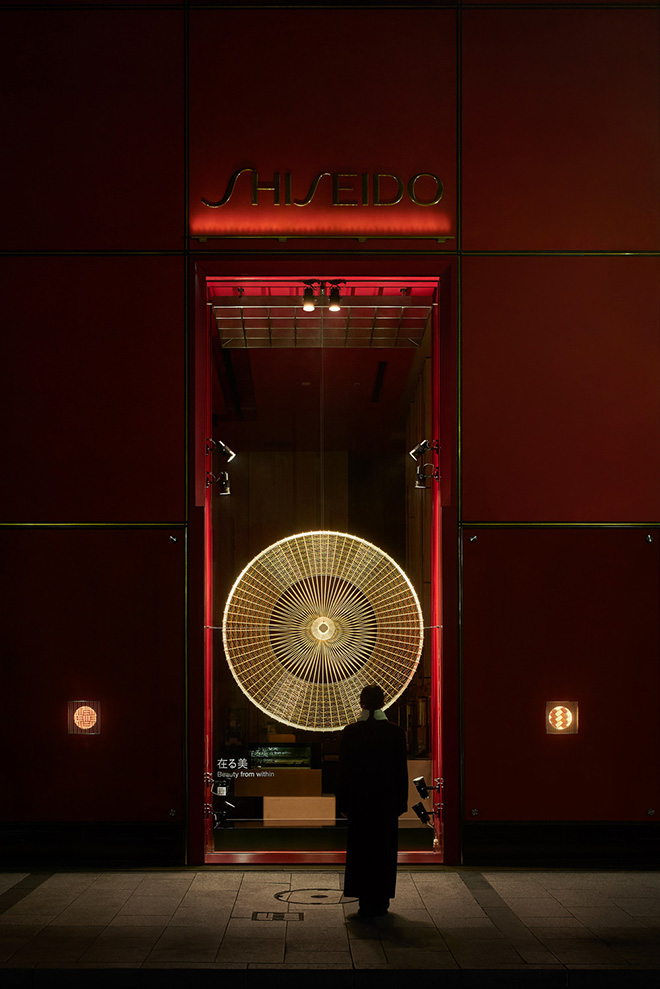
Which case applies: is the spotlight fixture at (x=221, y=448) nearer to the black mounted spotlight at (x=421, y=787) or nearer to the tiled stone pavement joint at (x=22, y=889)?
the black mounted spotlight at (x=421, y=787)

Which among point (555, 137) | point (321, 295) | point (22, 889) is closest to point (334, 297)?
point (321, 295)

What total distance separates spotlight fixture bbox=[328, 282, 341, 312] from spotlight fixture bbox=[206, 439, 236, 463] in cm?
146

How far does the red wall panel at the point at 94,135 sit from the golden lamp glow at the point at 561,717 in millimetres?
4823

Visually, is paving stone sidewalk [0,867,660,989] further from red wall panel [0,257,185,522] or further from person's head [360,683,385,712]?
red wall panel [0,257,185,522]

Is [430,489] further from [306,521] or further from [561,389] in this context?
[561,389]

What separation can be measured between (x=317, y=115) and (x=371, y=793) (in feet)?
17.8

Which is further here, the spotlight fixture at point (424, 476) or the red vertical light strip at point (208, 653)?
the spotlight fixture at point (424, 476)

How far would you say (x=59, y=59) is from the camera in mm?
8750

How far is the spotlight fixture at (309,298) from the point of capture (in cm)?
877

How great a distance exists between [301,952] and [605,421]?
15.7ft

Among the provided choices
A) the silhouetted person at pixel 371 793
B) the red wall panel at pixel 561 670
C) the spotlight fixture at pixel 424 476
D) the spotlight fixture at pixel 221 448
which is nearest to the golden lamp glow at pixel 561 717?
the red wall panel at pixel 561 670

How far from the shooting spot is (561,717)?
8484 mm

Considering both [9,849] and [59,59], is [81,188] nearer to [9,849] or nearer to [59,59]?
[59,59]

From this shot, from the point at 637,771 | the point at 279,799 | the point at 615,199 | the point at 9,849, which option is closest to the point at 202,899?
the point at 279,799
